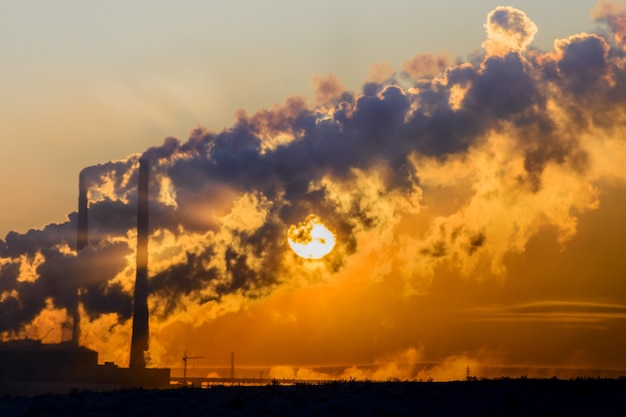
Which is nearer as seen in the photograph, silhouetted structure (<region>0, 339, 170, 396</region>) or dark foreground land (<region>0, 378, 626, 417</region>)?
dark foreground land (<region>0, 378, 626, 417</region>)

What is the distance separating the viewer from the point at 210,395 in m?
54.0

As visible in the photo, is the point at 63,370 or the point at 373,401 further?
the point at 63,370

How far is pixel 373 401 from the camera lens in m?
50.1

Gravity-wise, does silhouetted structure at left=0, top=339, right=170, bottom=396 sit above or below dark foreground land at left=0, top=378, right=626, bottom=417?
above

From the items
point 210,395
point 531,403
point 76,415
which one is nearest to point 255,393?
point 210,395

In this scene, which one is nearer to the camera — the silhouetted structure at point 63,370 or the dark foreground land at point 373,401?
the dark foreground land at point 373,401

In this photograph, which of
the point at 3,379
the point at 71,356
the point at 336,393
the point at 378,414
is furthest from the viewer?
the point at 71,356

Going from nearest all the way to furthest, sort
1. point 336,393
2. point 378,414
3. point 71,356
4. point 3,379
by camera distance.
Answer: point 378,414 < point 336,393 < point 3,379 < point 71,356

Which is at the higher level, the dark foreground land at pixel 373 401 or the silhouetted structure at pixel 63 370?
the silhouetted structure at pixel 63 370

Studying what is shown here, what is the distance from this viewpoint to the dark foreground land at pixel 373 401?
4800 centimetres

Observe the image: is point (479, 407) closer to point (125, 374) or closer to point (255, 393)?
point (255, 393)

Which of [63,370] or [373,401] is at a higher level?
[63,370]

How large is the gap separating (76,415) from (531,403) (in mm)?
22506

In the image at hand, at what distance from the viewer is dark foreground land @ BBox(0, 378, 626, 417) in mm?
48000
